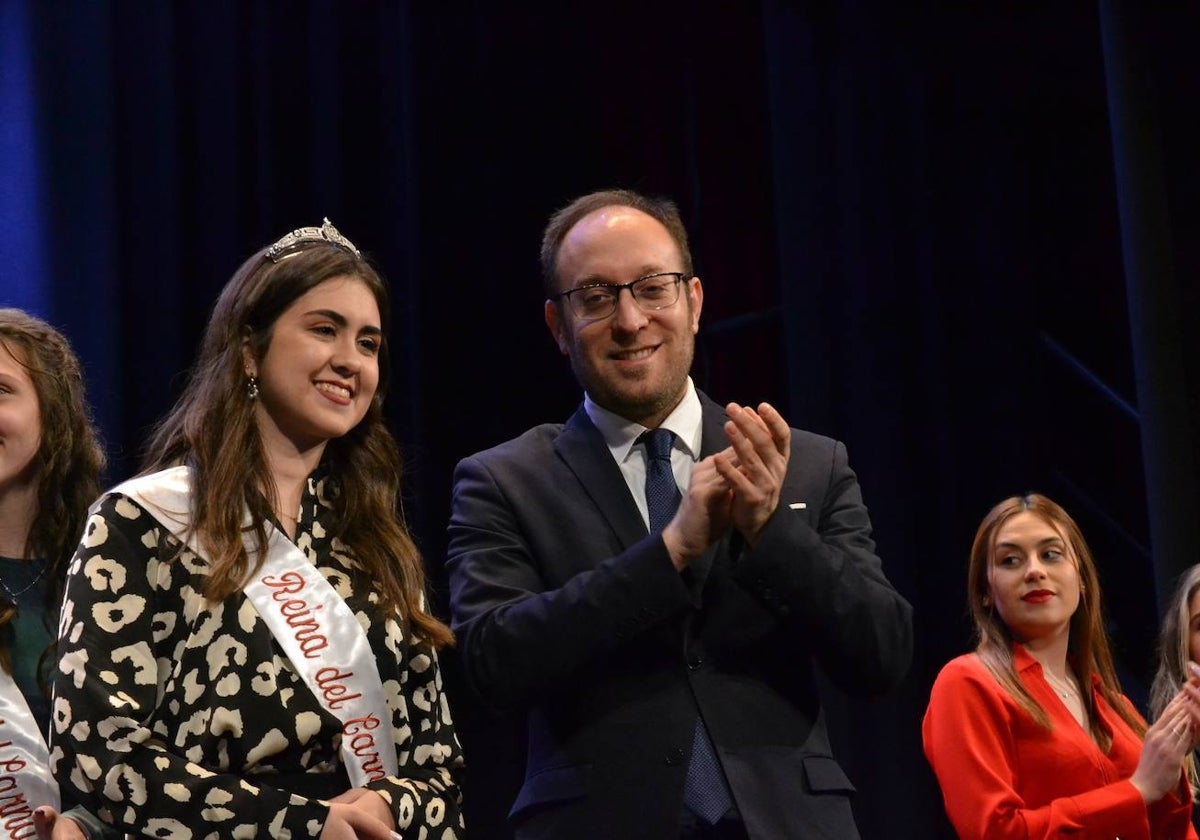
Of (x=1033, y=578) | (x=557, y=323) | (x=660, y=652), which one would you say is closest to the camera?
(x=660, y=652)

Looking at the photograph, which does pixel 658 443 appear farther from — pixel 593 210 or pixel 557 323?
pixel 593 210

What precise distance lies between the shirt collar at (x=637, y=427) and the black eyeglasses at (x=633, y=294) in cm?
15

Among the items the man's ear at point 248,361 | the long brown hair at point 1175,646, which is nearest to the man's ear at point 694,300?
the man's ear at point 248,361

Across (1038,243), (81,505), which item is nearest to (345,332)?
(81,505)

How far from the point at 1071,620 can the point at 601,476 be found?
152cm

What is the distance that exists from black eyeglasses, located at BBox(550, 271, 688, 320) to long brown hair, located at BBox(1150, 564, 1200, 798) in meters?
1.72

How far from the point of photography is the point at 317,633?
2180 mm

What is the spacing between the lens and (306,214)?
4.30m

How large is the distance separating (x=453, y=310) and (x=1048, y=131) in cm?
191

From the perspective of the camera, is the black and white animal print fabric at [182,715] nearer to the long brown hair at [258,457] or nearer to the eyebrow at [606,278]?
the long brown hair at [258,457]

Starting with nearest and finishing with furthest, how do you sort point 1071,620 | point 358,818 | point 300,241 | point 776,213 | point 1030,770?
point 358,818 < point 300,241 < point 1030,770 < point 1071,620 < point 776,213

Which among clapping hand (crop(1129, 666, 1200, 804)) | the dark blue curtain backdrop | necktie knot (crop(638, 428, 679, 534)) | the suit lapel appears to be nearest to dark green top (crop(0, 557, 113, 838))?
the suit lapel

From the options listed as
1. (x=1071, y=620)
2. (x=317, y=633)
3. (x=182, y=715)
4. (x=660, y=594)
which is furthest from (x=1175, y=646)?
(x=182, y=715)

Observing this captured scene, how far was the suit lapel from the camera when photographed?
2.38 meters
